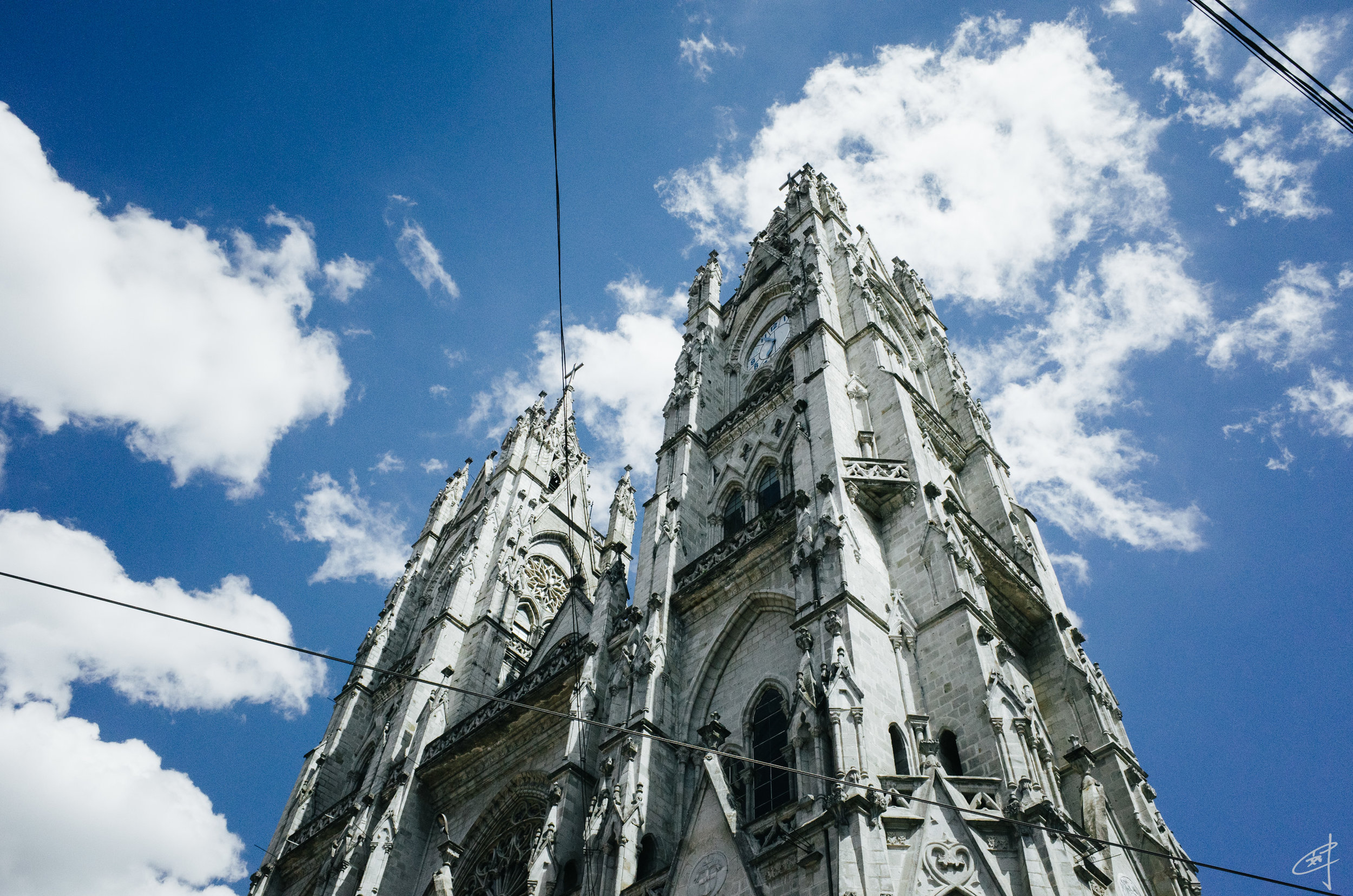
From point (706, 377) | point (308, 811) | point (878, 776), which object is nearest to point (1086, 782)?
point (878, 776)

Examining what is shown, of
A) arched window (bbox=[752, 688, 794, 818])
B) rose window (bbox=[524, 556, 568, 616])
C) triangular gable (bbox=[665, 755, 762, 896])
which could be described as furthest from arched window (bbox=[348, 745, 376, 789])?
triangular gable (bbox=[665, 755, 762, 896])

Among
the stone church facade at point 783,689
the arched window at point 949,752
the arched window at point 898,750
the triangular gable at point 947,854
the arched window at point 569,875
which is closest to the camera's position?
the triangular gable at point 947,854

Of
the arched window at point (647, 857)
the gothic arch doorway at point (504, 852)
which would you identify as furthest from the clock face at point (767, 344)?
the arched window at point (647, 857)

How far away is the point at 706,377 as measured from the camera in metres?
29.0

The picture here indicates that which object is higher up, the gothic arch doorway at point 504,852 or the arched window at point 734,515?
the arched window at point 734,515

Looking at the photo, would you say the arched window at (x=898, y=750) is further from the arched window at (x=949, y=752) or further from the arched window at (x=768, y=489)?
the arched window at (x=768, y=489)

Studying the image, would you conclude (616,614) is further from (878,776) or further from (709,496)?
(878,776)

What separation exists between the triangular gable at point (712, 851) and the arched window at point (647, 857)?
1.63m

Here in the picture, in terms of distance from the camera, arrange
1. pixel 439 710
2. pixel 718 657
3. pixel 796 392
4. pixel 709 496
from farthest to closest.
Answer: pixel 439 710 → pixel 709 496 → pixel 796 392 → pixel 718 657

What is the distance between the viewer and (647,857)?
608 inches

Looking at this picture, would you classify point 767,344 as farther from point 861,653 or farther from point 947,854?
point 947,854

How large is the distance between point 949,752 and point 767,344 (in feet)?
59.3

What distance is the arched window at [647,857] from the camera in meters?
15.1

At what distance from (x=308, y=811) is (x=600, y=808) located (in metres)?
17.2
